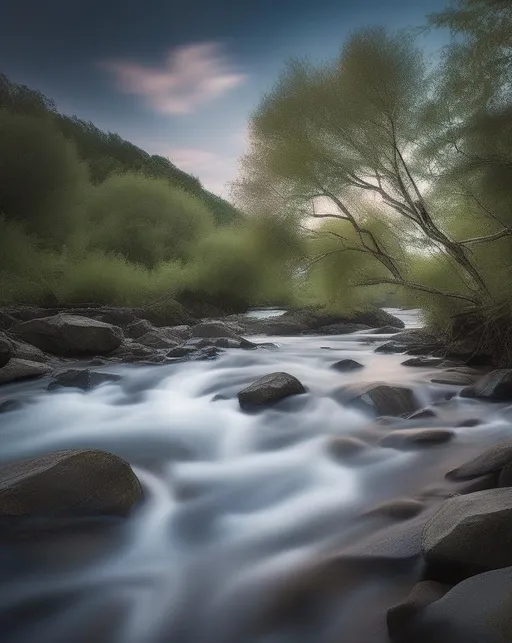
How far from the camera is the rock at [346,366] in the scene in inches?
313

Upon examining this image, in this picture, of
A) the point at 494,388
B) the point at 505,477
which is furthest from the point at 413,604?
the point at 494,388

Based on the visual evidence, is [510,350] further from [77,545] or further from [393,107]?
[77,545]

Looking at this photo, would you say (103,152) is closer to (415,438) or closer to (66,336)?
(66,336)

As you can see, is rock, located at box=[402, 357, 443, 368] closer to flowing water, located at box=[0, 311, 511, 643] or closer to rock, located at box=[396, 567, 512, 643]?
flowing water, located at box=[0, 311, 511, 643]

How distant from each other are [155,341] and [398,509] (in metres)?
7.92

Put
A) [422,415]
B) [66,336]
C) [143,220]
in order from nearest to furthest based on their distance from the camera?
[422,415]
[66,336]
[143,220]

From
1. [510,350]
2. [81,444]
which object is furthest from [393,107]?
[81,444]

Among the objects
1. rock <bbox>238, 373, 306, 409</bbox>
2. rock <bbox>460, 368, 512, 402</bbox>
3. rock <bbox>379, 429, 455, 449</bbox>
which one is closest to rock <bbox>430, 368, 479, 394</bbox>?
rock <bbox>460, 368, 512, 402</bbox>

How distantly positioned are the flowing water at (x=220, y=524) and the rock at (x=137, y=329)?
16.3ft

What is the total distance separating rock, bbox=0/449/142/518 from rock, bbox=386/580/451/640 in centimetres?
174

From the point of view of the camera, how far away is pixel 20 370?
697 cm

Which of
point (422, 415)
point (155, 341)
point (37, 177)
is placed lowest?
point (422, 415)

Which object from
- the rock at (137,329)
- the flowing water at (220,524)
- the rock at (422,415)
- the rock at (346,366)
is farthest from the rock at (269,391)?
the rock at (137,329)

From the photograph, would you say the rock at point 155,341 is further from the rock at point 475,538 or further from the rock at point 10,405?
the rock at point 475,538
